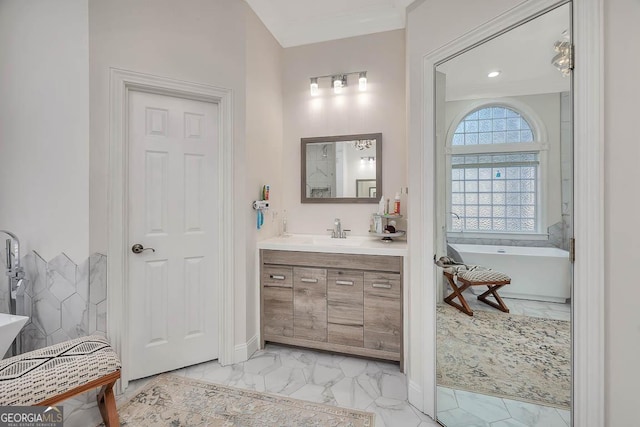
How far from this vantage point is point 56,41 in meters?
1.82

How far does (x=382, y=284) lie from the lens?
2275 mm

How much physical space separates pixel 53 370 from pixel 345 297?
71.2 inches

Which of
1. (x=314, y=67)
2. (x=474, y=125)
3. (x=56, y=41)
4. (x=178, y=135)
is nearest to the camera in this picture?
(x=474, y=125)

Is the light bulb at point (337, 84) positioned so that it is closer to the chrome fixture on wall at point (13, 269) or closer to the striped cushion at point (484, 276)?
the striped cushion at point (484, 276)

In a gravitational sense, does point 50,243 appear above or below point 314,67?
below

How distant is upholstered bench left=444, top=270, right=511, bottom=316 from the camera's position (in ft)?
4.74

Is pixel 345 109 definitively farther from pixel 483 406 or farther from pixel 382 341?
pixel 483 406

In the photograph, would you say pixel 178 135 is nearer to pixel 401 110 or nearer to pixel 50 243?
pixel 50 243

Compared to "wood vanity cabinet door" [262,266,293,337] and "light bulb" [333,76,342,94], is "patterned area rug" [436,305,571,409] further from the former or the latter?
"light bulb" [333,76,342,94]

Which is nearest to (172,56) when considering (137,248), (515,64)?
(137,248)

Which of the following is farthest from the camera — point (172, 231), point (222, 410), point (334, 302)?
point (334, 302)

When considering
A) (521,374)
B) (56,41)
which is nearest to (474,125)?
(521,374)

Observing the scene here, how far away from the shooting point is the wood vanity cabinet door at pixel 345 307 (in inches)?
91.7
